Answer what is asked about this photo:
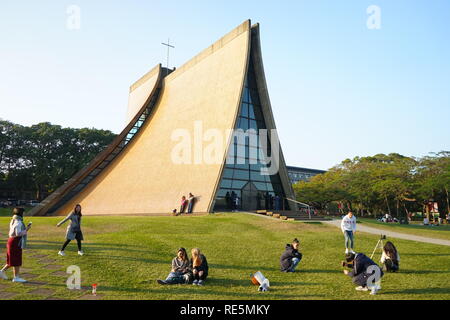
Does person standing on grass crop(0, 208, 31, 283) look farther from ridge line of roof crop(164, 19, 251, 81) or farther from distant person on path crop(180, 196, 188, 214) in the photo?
ridge line of roof crop(164, 19, 251, 81)

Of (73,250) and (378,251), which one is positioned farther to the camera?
(378,251)

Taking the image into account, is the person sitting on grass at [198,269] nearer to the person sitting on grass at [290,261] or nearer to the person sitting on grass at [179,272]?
the person sitting on grass at [179,272]

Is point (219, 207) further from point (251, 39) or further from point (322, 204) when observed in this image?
point (322, 204)

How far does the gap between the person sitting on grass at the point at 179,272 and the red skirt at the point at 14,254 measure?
3.26 metres

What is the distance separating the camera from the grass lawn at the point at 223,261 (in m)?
6.93

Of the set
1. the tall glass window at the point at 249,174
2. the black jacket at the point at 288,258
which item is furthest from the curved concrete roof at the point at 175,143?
the black jacket at the point at 288,258

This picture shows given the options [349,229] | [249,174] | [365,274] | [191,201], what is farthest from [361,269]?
[249,174]

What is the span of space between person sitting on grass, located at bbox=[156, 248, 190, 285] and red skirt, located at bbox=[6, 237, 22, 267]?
3.26 m

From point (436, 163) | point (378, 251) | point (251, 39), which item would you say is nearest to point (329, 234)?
point (378, 251)

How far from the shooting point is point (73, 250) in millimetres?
10305

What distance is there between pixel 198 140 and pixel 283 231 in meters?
10.5

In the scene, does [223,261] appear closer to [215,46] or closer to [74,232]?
[74,232]

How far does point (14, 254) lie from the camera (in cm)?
716

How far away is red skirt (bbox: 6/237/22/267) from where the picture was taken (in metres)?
7.13
